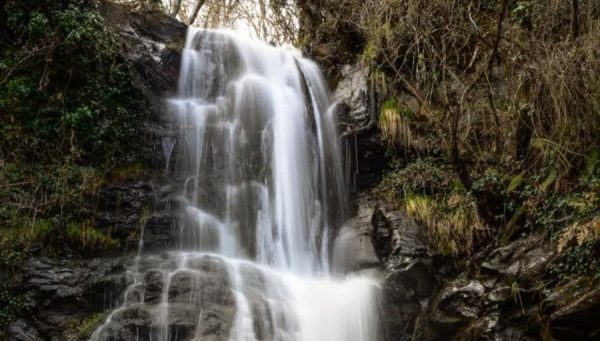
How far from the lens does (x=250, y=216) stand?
29.5 feet

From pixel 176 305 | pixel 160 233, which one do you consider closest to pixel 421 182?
pixel 160 233

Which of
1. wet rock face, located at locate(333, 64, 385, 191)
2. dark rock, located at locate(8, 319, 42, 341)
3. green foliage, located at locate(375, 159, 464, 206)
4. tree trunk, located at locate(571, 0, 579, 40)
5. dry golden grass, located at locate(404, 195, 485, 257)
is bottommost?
dark rock, located at locate(8, 319, 42, 341)

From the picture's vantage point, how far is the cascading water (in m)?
6.74

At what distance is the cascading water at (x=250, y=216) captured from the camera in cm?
674

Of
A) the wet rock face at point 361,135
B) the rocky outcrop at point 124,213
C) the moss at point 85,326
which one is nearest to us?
the moss at point 85,326

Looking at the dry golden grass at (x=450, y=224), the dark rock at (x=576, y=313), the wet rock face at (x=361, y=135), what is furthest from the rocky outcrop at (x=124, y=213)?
the dark rock at (x=576, y=313)

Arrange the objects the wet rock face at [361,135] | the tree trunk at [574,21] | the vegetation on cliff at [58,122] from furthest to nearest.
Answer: the wet rock face at [361,135] < the vegetation on cliff at [58,122] < the tree trunk at [574,21]

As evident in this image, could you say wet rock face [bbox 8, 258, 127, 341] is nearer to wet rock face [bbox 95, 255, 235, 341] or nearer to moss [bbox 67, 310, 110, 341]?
moss [bbox 67, 310, 110, 341]

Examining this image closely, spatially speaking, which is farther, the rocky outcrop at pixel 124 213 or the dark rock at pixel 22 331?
the rocky outcrop at pixel 124 213

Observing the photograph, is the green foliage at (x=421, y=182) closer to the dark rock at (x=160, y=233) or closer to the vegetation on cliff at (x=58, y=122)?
the dark rock at (x=160, y=233)

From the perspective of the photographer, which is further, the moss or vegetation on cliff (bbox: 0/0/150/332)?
vegetation on cliff (bbox: 0/0/150/332)

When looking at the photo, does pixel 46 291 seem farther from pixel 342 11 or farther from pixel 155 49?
pixel 342 11

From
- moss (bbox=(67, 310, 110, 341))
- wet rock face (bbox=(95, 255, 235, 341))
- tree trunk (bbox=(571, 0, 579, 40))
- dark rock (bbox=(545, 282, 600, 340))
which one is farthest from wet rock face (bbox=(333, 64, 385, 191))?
moss (bbox=(67, 310, 110, 341))

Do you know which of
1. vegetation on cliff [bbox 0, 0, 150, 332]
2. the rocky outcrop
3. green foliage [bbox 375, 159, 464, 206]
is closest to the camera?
the rocky outcrop
